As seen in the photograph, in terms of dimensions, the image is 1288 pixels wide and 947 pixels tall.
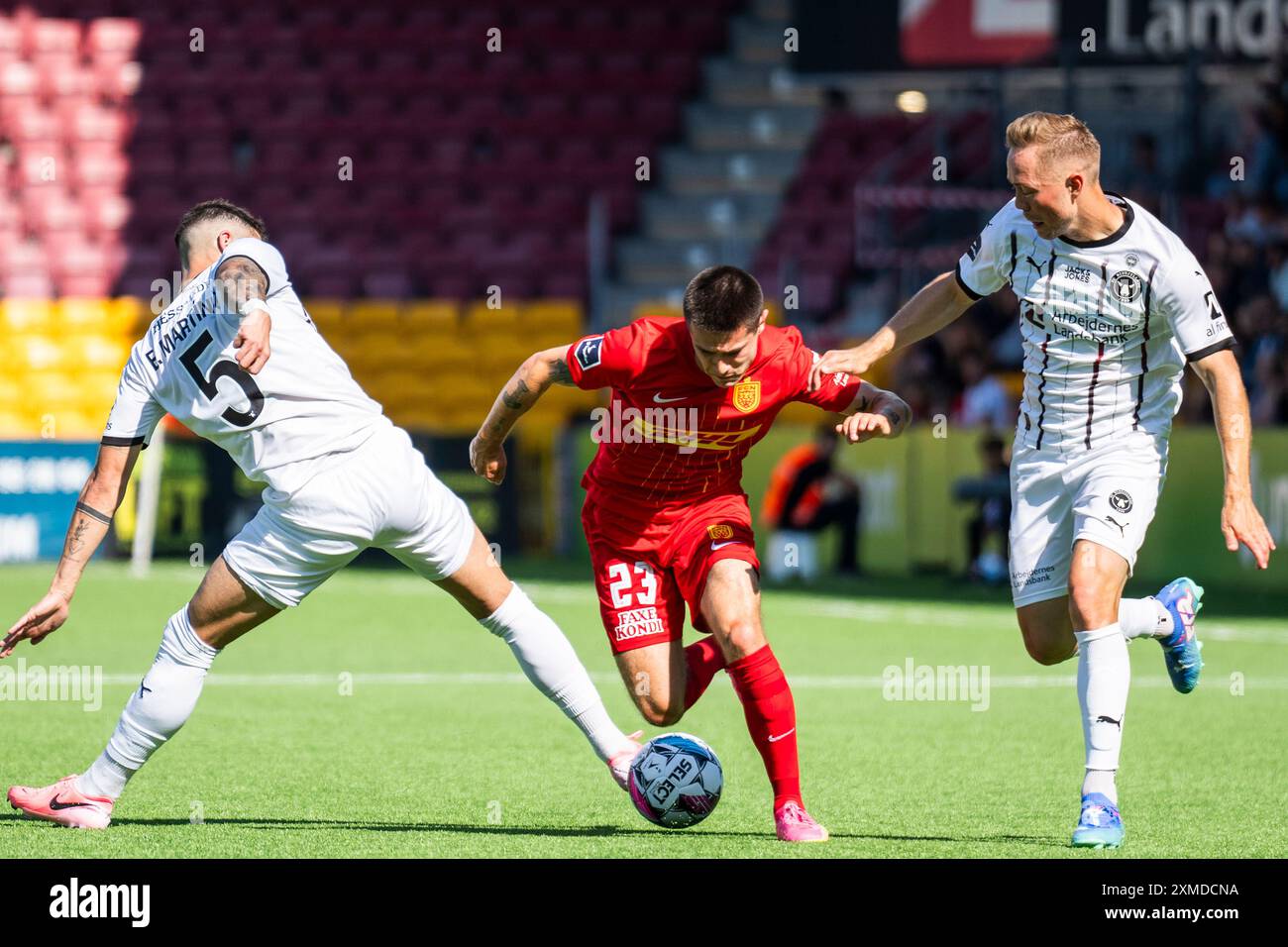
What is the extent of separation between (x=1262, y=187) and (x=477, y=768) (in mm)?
12252

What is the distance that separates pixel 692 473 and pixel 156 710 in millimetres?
1858

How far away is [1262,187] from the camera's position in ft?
57.6

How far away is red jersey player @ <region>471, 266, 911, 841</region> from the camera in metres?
6.01

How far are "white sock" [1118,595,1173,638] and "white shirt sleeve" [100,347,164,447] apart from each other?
3146mm

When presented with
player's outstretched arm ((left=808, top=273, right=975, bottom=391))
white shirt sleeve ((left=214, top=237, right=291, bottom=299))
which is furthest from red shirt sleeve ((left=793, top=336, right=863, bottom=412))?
white shirt sleeve ((left=214, top=237, right=291, bottom=299))

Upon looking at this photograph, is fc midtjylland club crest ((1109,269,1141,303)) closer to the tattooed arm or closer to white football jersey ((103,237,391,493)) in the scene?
white football jersey ((103,237,391,493))

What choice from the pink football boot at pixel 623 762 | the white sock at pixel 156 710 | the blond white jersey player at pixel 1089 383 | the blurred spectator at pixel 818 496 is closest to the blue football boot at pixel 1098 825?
the blond white jersey player at pixel 1089 383

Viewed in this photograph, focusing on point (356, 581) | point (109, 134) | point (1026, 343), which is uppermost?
point (109, 134)

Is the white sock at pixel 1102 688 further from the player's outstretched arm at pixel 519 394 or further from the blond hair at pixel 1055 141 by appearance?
the player's outstretched arm at pixel 519 394

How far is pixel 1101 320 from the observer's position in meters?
6.21

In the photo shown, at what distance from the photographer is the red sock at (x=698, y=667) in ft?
22.3

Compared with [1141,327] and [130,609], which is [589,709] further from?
[130,609]

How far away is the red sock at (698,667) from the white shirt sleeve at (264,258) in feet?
6.10

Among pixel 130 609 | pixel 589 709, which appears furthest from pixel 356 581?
pixel 589 709
